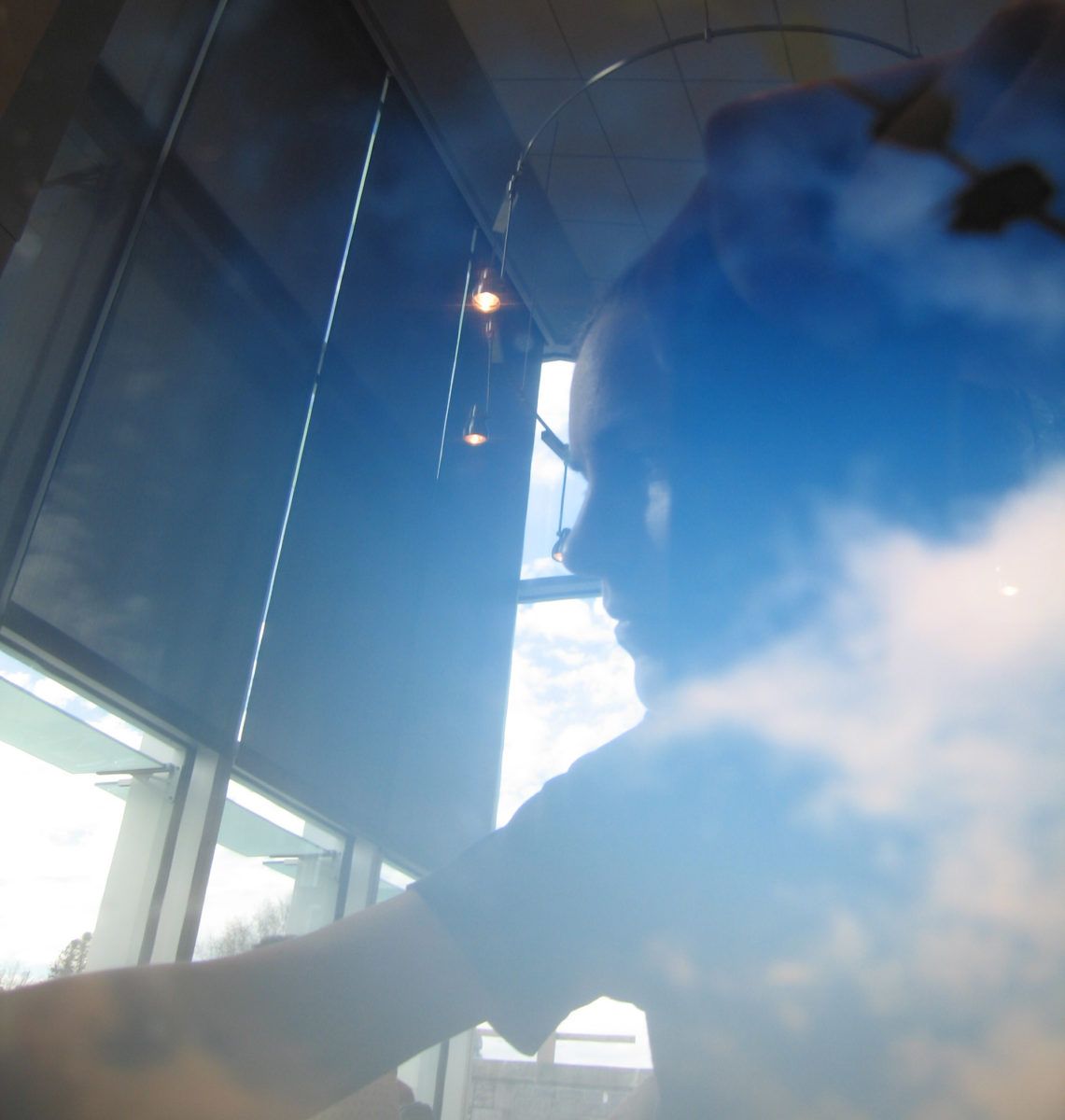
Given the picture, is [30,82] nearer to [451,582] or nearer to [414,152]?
[451,582]

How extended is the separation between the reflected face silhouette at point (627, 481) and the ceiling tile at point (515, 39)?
2.02 m

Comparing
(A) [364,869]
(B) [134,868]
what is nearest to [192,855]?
(B) [134,868]

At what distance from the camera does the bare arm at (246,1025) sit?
0.14 meters

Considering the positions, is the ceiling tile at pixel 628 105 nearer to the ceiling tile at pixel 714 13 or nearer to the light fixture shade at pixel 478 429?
the ceiling tile at pixel 714 13

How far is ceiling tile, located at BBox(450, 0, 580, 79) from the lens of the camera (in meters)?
1.97

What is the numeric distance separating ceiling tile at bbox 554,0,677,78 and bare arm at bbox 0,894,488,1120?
6.52 feet

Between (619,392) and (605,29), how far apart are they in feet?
6.47

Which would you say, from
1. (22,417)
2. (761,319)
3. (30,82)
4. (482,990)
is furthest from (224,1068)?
(22,417)

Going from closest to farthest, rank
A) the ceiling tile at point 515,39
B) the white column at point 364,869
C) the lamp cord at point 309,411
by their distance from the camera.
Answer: the white column at point 364,869 → the lamp cord at point 309,411 → the ceiling tile at point 515,39

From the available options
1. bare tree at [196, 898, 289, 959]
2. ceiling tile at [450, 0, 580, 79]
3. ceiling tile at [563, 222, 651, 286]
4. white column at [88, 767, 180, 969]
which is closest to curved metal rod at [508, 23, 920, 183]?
ceiling tile at [563, 222, 651, 286]

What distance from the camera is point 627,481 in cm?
22

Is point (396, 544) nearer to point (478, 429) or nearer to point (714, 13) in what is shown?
point (478, 429)

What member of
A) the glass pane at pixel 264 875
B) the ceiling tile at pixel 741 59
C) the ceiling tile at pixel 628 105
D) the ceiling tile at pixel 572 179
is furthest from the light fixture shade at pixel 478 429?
the glass pane at pixel 264 875

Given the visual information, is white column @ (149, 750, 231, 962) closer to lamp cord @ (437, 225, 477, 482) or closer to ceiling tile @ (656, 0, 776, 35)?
lamp cord @ (437, 225, 477, 482)
